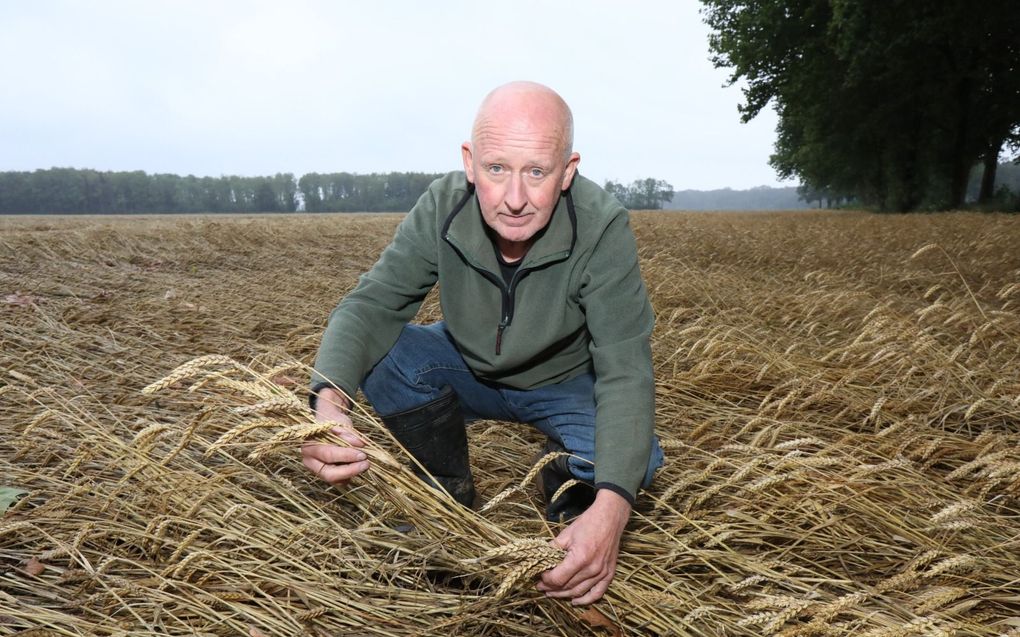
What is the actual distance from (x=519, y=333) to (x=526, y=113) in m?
0.62

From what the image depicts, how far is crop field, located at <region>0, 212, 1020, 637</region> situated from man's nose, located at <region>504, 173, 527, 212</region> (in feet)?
2.29

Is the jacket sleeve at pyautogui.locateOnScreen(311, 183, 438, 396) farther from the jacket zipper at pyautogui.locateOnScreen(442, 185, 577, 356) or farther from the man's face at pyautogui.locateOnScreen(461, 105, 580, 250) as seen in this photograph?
the man's face at pyautogui.locateOnScreen(461, 105, 580, 250)

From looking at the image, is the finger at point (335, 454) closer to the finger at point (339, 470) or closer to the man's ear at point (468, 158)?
the finger at point (339, 470)

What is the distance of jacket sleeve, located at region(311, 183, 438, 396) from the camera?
1.83 meters

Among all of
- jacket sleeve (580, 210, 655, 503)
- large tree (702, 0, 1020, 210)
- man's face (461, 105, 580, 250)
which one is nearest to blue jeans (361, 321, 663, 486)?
jacket sleeve (580, 210, 655, 503)

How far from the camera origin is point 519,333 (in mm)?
1826

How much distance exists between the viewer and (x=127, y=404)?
272 cm

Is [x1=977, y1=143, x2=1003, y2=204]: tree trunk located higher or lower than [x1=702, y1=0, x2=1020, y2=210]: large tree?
lower

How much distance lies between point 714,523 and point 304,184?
317ft

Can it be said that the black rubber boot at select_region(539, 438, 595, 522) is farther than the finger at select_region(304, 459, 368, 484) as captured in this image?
Yes

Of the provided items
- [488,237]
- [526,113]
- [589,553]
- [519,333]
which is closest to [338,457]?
[589,553]

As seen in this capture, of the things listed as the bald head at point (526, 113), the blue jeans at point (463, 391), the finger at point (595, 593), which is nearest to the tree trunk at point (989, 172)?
the blue jeans at point (463, 391)

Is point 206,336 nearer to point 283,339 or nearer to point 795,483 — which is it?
point 283,339

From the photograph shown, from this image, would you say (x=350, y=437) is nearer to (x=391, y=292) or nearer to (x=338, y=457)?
(x=338, y=457)
